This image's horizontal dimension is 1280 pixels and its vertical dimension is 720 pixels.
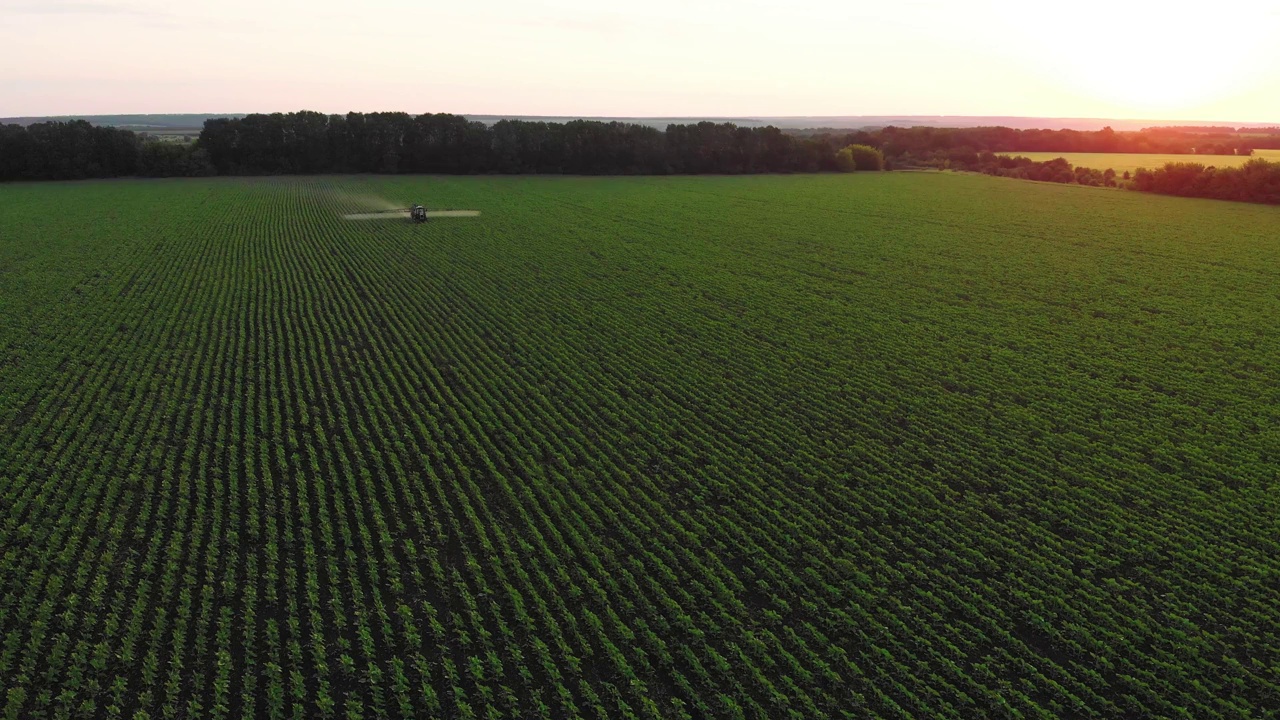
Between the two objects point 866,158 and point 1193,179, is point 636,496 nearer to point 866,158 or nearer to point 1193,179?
point 1193,179

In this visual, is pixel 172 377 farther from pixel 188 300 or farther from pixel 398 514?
pixel 398 514

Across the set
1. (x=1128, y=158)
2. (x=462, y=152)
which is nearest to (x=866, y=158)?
(x=1128, y=158)

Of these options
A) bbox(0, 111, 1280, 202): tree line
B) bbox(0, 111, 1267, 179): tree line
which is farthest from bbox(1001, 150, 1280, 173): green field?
bbox(0, 111, 1267, 179): tree line

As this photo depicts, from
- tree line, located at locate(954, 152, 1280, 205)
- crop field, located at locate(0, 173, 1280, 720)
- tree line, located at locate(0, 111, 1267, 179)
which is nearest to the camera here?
crop field, located at locate(0, 173, 1280, 720)

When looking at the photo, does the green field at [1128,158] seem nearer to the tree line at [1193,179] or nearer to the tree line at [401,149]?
the tree line at [1193,179]

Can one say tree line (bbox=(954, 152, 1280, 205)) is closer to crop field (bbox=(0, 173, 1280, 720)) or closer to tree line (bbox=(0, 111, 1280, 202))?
tree line (bbox=(0, 111, 1280, 202))

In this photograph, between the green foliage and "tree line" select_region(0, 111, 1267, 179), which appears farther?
the green foliage

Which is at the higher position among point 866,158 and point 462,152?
point 866,158

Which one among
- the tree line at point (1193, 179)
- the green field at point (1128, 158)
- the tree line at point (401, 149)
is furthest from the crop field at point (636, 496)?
the green field at point (1128, 158)
